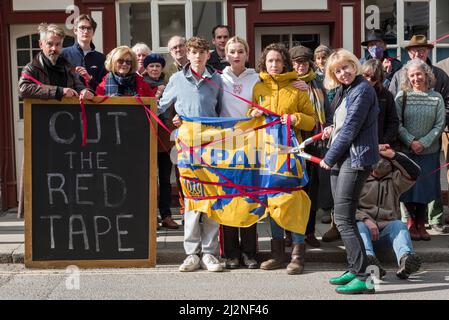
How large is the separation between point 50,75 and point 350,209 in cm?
304

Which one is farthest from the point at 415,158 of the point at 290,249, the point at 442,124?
the point at 290,249

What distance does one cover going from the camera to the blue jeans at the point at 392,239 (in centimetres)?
621

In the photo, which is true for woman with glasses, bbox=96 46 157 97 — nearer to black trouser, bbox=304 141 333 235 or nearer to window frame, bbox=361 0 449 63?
black trouser, bbox=304 141 333 235

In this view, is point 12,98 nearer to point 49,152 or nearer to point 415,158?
point 49,152

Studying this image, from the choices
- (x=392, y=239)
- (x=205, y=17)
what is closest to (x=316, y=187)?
(x=392, y=239)

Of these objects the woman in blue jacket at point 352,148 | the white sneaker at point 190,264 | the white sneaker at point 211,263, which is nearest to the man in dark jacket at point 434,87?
the woman in blue jacket at point 352,148

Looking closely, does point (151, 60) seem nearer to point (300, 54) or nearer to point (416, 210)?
point (300, 54)

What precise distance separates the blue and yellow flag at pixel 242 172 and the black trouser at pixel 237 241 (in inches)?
6.8

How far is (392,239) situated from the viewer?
252 inches

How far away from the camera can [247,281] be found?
6.08m

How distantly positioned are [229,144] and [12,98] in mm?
4333

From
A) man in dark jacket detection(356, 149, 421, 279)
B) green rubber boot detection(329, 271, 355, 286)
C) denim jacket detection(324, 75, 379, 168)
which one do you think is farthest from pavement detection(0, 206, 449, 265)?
denim jacket detection(324, 75, 379, 168)

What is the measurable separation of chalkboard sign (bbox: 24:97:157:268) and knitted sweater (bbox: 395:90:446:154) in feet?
8.67

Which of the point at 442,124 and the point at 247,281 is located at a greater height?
the point at 442,124
